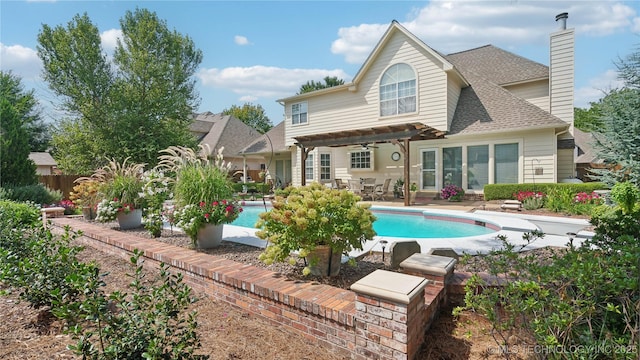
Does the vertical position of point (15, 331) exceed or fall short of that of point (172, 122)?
it falls short

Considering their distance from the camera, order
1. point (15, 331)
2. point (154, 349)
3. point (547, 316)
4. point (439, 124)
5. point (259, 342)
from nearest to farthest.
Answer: point (154, 349), point (547, 316), point (259, 342), point (15, 331), point (439, 124)

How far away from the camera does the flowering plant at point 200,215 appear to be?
464 centimetres

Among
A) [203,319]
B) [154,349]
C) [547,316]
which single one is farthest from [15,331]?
[547,316]

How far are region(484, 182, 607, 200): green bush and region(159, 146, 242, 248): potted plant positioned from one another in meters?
9.90

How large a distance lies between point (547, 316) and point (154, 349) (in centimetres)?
235

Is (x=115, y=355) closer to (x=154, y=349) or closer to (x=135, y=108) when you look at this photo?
(x=154, y=349)

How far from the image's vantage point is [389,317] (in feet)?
7.20

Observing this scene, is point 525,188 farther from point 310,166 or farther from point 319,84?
point 319,84

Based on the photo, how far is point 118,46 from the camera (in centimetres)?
1800

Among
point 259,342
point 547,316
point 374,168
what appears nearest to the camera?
point 547,316

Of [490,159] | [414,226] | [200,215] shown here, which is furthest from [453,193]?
[200,215]

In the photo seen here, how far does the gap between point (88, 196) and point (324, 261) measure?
714 cm

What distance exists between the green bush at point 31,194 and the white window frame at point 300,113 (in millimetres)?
11155

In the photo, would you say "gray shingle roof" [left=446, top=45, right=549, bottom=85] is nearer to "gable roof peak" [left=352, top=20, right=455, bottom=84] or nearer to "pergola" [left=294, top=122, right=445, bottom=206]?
"gable roof peak" [left=352, top=20, right=455, bottom=84]
